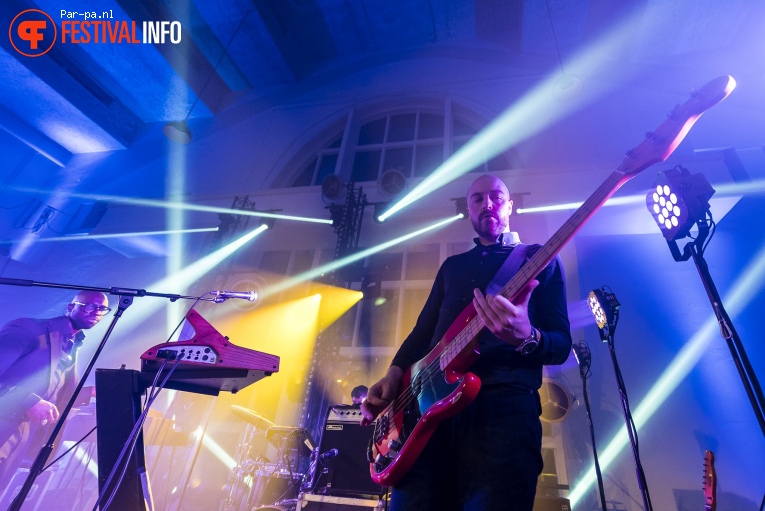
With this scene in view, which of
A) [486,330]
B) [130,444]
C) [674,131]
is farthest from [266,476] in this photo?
[674,131]

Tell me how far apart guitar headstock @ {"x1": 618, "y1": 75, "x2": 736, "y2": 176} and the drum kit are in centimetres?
374

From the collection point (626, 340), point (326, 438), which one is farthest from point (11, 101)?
point (626, 340)

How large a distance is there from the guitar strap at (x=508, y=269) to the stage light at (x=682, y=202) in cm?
169

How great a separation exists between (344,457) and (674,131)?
11.2 feet

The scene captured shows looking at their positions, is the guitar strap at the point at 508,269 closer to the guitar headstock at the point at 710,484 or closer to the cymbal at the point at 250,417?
the guitar headstock at the point at 710,484

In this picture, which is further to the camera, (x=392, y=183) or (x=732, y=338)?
(x=392, y=183)

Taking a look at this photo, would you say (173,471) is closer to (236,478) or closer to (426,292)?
(236,478)

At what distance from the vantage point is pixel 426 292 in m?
5.67

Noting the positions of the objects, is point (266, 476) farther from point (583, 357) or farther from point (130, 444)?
point (583, 357)

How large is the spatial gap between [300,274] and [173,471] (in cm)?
323

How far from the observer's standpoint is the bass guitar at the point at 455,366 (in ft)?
4.17

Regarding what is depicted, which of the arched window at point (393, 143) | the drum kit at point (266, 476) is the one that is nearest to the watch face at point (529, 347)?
the drum kit at point (266, 476)

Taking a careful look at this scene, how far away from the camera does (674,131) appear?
1.56 meters

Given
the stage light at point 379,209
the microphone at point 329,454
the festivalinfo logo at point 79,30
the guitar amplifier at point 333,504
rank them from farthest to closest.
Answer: the festivalinfo logo at point 79,30 < the stage light at point 379,209 < the microphone at point 329,454 < the guitar amplifier at point 333,504
